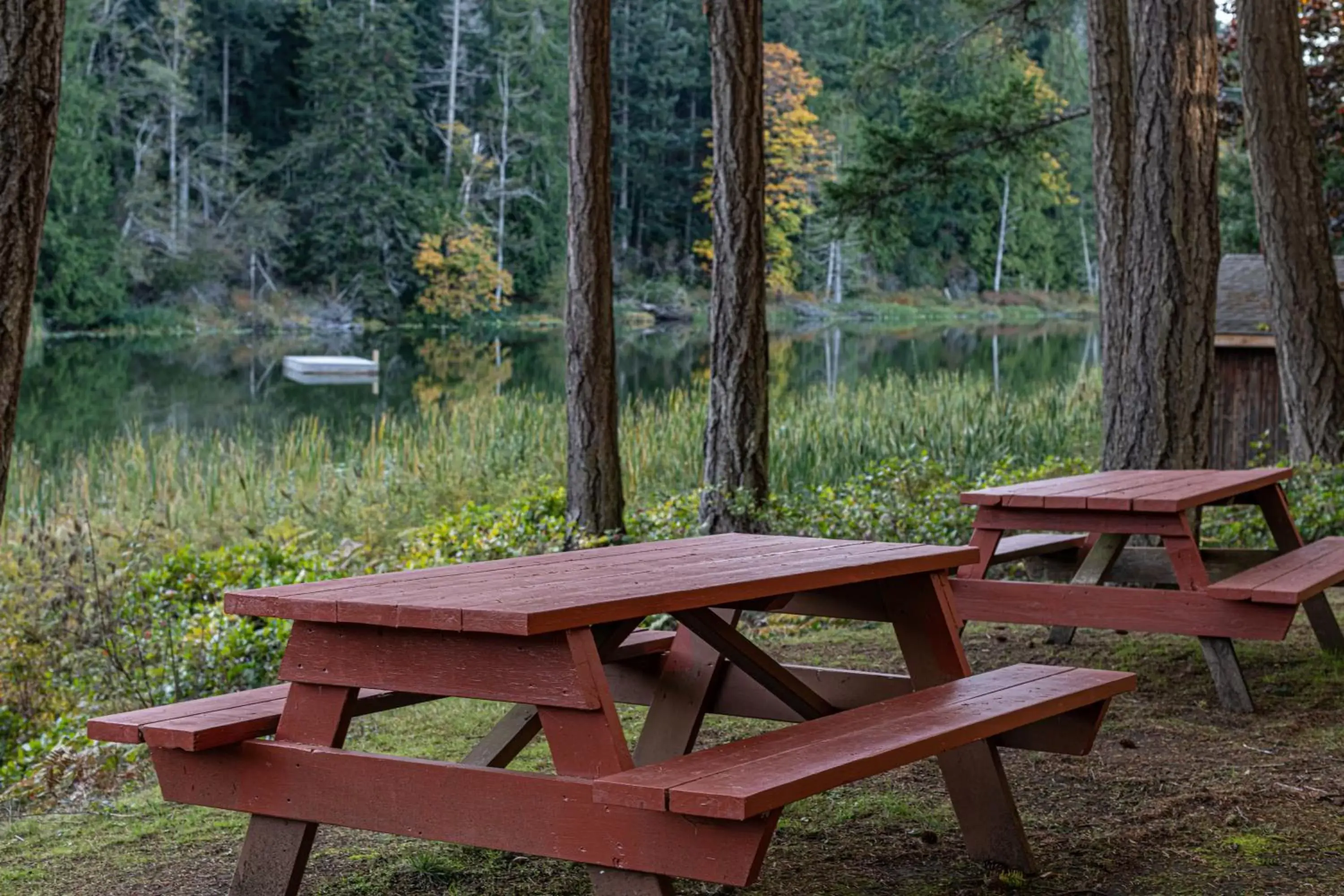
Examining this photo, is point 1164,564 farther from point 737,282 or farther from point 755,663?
point 737,282

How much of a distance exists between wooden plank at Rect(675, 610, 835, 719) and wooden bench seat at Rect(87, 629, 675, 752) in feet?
1.79

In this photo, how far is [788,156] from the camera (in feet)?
167

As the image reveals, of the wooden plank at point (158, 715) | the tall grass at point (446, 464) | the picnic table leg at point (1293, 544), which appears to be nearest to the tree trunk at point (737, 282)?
the tall grass at point (446, 464)

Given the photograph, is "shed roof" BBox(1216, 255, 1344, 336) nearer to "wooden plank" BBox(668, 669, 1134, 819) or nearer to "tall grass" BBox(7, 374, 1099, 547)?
"tall grass" BBox(7, 374, 1099, 547)

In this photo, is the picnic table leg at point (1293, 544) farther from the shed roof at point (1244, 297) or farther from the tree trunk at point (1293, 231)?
the shed roof at point (1244, 297)

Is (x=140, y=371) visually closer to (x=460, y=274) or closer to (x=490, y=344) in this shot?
(x=490, y=344)

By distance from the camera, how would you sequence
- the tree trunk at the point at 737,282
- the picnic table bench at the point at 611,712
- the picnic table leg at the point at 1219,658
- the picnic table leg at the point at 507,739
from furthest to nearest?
the tree trunk at the point at 737,282, the picnic table leg at the point at 1219,658, the picnic table leg at the point at 507,739, the picnic table bench at the point at 611,712

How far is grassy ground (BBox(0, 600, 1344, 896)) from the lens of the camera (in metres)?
3.10

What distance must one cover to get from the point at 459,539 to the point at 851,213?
649 cm

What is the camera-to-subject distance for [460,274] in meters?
47.8

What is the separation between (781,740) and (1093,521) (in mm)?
2267

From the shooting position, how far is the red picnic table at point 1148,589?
430cm

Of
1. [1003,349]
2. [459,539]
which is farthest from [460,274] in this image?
[459,539]

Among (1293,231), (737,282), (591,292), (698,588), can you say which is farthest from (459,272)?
(698,588)
